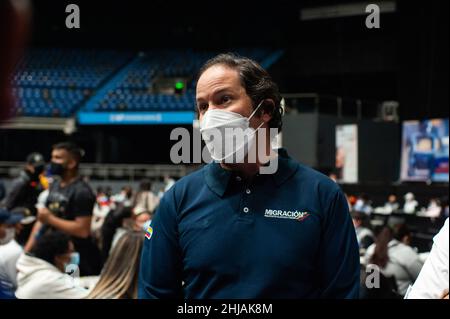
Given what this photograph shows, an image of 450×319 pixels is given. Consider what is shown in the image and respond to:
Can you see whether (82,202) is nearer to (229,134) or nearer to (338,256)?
(229,134)

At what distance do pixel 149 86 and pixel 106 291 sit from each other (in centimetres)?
1849

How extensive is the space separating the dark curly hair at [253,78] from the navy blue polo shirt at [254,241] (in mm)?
208

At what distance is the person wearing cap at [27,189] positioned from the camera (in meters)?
5.79

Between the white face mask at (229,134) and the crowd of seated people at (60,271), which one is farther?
the crowd of seated people at (60,271)

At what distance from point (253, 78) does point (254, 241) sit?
1.41 feet

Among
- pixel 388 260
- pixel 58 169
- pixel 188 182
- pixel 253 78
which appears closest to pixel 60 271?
pixel 58 169

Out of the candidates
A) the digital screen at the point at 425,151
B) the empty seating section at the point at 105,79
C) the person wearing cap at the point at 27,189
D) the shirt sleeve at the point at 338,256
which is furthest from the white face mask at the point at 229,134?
the empty seating section at the point at 105,79

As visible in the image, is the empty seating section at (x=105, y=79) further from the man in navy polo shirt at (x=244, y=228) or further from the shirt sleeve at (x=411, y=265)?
the man in navy polo shirt at (x=244, y=228)

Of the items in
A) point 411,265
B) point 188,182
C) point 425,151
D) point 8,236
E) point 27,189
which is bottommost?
point 411,265

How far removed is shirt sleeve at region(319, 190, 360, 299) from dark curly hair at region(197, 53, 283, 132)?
33 cm

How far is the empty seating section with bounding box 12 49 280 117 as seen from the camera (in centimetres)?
2072

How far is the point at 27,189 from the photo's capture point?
5.91m

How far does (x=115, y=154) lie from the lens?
70.7ft

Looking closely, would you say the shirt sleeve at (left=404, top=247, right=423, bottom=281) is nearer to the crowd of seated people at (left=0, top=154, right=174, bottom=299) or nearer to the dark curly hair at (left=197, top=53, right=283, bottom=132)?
the crowd of seated people at (left=0, top=154, right=174, bottom=299)
